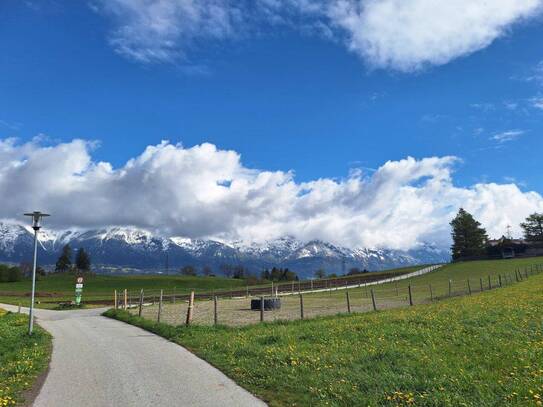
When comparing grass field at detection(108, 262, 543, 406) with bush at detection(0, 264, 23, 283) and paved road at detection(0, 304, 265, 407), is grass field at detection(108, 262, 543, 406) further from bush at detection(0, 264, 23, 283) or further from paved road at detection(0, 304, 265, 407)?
bush at detection(0, 264, 23, 283)

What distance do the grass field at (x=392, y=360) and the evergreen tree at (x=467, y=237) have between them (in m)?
149

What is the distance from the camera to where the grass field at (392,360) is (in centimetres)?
896

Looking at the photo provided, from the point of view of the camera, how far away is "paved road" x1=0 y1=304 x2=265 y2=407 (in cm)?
959

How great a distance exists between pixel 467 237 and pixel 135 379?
535 ft

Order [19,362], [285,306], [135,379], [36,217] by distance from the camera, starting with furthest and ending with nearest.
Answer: [285,306] → [36,217] → [19,362] → [135,379]

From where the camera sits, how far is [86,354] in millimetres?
16031

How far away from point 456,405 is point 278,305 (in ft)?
102

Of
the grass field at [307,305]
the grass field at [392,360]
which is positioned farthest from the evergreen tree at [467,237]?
the grass field at [392,360]

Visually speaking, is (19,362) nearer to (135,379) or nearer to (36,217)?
(135,379)

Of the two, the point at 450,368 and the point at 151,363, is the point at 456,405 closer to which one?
the point at 450,368

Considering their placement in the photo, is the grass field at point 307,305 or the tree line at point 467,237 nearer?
the grass field at point 307,305

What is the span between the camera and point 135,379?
37.9 feet

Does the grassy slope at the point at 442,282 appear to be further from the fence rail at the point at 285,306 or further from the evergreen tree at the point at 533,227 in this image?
the evergreen tree at the point at 533,227

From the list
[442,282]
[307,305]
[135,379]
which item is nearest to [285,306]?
[307,305]
